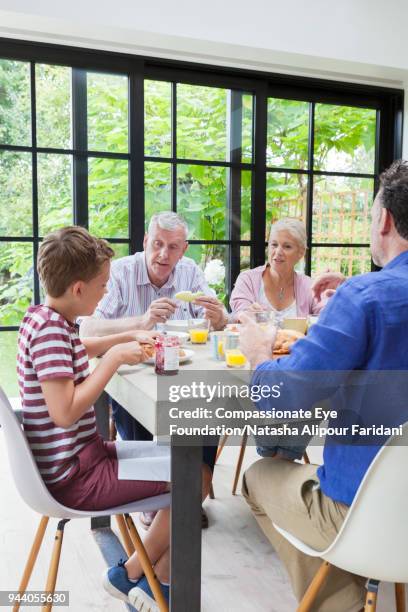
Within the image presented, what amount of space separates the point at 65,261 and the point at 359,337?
30.9 inches

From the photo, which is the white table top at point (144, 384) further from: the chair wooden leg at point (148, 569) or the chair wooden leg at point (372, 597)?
the chair wooden leg at point (372, 597)

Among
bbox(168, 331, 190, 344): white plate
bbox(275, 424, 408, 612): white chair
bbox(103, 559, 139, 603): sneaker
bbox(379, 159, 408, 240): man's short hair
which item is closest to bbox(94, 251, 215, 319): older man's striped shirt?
bbox(168, 331, 190, 344): white plate

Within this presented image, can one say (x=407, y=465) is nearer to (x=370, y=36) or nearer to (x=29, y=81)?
(x=29, y=81)

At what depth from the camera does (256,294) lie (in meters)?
3.05

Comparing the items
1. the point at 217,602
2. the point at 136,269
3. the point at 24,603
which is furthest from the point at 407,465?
the point at 136,269

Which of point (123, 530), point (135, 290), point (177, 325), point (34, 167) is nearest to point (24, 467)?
point (123, 530)

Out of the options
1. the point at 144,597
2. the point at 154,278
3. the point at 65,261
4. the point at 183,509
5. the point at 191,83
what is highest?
the point at 191,83

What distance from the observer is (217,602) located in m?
1.84

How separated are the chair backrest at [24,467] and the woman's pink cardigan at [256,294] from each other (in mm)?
1684

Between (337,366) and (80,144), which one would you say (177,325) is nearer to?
(337,366)

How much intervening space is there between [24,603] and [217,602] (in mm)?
582

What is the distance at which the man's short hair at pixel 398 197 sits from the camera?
1.34 m

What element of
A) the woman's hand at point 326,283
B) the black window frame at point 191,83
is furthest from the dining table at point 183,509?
the black window frame at point 191,83

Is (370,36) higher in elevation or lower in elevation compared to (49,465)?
higher
